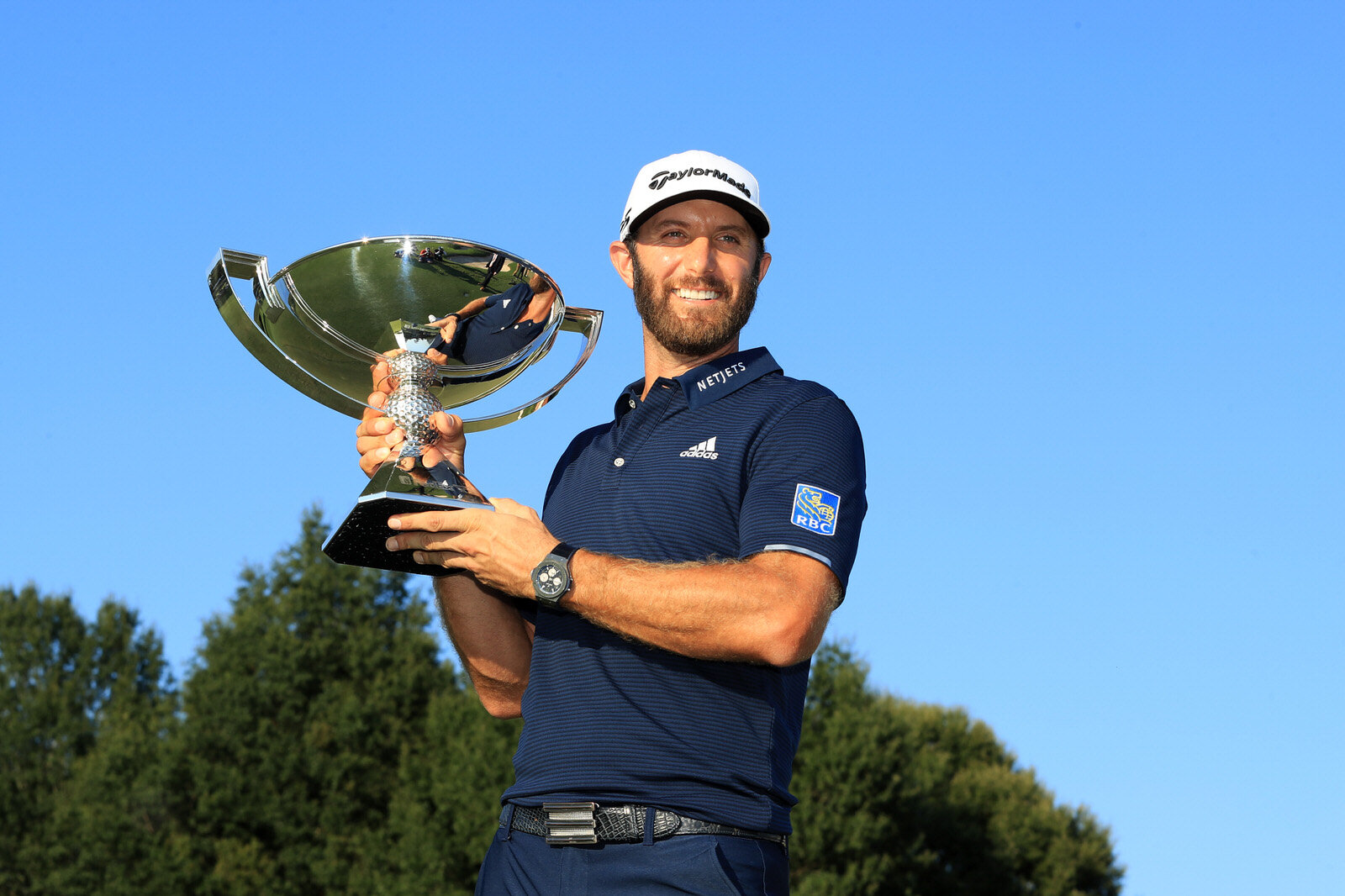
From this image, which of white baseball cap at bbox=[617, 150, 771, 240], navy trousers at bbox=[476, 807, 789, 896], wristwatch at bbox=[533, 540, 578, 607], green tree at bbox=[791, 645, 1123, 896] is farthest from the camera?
green tree at bbox=[791, 645, 1123, 896]

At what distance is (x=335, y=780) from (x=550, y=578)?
137 feet

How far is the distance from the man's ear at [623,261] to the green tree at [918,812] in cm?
3469

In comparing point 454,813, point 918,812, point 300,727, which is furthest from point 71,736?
point 918,812

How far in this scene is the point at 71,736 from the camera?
52500 millimetres

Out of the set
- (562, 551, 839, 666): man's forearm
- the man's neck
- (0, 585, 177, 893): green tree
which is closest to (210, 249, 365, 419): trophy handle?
the man's neck

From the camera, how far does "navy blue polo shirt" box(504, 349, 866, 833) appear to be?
3525mm

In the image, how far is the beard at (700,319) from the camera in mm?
4395

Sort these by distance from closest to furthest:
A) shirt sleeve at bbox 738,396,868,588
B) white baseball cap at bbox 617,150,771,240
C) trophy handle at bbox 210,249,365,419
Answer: shirt sleeve at bbox 738,396,868,588 → white baseball cap at bbox 617,150,771,240 → trophy handle at bbox 210,249,365,419

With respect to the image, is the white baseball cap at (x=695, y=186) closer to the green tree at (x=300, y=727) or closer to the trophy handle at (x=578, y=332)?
the trophy handle at (x=578, y=332)

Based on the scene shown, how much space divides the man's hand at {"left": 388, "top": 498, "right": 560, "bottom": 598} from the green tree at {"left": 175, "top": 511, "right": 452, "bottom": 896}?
40.4m

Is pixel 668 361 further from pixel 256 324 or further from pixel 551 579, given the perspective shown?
pixel 256 324

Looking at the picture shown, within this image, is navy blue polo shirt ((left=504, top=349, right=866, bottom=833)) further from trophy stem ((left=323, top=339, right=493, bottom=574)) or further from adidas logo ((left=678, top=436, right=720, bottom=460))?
trophy stem ((left=323, top=339, right=493, bottom=574))

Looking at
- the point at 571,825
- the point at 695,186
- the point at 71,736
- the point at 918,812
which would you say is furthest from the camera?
the point at 71,736

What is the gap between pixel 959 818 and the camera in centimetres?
5078
